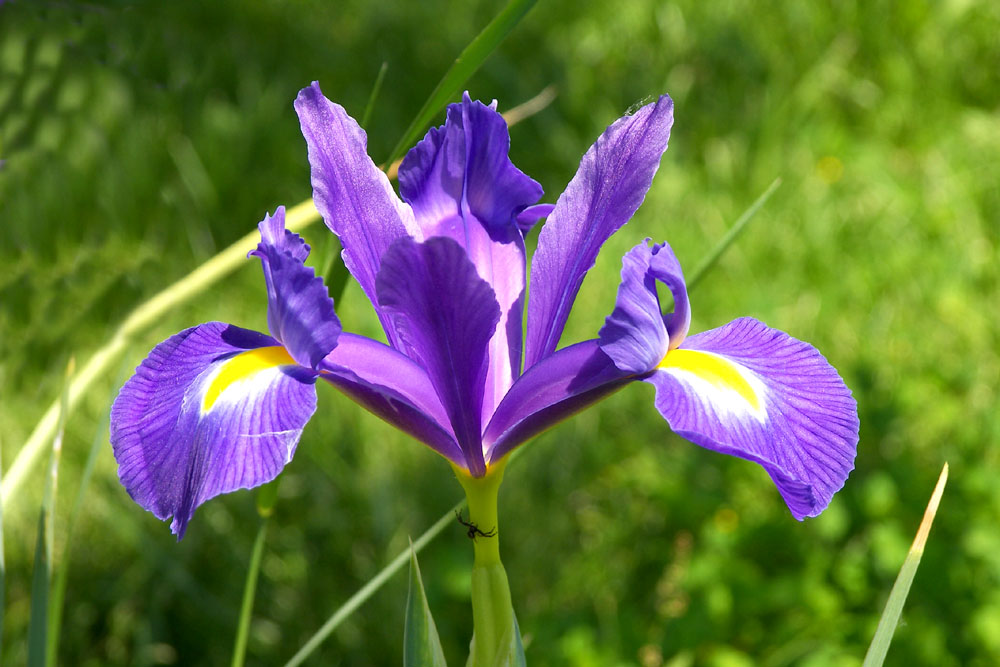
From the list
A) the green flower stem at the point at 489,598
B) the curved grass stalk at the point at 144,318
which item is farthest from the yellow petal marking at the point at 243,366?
the curved grass stalk at the point at 144,318

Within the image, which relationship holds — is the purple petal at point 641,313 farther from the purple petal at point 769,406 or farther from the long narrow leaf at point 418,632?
the long narrow leaf at point 418,632

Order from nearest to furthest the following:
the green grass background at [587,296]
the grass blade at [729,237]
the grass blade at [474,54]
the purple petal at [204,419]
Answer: the purple petal at [204,419] → the grass blade at [474,54] → the grass blade at [729,237] → the green grass background at [587,296]

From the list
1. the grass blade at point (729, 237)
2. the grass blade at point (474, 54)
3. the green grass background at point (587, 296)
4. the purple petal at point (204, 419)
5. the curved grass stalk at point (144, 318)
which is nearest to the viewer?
the purple petal at point (204, 419)

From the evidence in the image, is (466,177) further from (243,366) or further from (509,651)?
(509,651)

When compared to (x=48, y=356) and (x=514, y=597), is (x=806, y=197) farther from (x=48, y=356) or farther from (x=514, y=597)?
(x=48, y=356)

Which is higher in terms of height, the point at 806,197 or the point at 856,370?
the point at 806,197

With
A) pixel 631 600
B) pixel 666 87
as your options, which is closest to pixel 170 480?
pixel 631 600

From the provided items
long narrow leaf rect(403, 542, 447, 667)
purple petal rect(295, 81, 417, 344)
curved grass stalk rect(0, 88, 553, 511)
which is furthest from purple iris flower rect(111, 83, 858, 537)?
curved grass stalk rect(0, 88, 553, 511)
